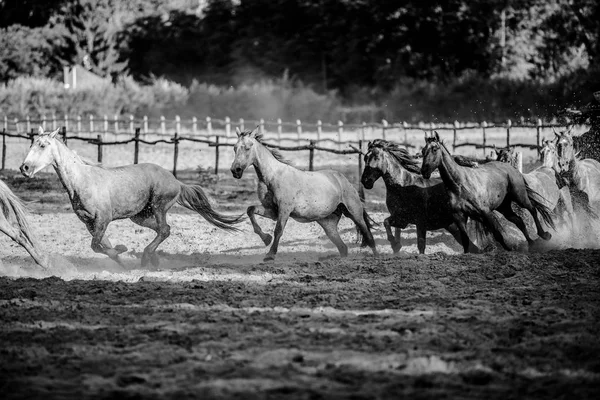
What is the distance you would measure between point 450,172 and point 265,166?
2235mm

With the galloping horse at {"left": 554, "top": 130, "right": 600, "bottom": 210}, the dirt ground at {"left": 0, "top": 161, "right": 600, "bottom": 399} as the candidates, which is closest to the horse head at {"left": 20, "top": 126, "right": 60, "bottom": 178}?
the dirt ground at {"left": 0, "top": 161, "right": 600, "bottom": 399}

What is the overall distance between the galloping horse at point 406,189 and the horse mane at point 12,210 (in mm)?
4060

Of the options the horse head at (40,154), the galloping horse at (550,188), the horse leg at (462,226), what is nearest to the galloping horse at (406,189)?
the horse leg at (462,226)

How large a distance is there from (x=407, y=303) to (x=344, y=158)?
21451mm

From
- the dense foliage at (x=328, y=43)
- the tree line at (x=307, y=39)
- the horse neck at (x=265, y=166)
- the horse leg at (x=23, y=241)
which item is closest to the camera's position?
the horse leg at (x=23, y=241)

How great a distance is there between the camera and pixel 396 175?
1209cm

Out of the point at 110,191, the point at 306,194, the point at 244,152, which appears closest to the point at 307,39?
the point at 306,194

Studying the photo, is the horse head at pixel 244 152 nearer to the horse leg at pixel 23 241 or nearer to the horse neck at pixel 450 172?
the horse neck at pixel 450 172

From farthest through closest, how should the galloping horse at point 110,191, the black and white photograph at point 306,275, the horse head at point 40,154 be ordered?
the galloping horse at point 110,191, the horse head at point 40,154, the black and white photograph at point 306,275

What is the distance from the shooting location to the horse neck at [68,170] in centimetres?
1094

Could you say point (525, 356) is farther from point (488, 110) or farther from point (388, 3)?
point (388, 3)

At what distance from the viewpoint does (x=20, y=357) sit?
6.39 m

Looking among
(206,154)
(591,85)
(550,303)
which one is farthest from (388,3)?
(550,303)

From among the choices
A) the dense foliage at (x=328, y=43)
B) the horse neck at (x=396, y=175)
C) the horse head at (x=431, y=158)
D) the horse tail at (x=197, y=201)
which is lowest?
the horse tail at (x=197, y=201)
